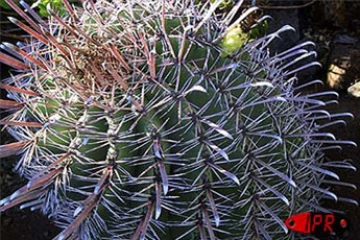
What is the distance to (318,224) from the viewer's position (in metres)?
1.23

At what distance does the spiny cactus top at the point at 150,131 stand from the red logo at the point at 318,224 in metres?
0.06

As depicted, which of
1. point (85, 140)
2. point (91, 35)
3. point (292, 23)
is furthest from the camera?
point (292, 23)

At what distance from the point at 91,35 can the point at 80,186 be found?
0.25 metres

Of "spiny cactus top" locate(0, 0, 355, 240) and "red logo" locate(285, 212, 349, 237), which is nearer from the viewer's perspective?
"spiny cactus top" locate(0, 0, 355, 240)

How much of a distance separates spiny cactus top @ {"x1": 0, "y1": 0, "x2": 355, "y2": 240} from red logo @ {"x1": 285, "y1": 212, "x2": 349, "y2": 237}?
6 centimetres

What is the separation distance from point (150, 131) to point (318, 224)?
0.43 m

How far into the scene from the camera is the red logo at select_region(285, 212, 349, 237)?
1186 millimetres

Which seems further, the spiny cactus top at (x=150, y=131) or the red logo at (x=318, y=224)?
the red logo at (x=318, y=224)

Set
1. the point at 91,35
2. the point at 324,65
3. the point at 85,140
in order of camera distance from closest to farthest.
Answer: the point at 85,140 → the point at 91,35 → the point at 324,65

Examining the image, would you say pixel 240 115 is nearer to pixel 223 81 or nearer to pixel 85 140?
pixel 223 81

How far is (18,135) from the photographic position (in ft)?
3.71

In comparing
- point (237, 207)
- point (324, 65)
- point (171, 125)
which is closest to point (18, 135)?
point (171, 125)

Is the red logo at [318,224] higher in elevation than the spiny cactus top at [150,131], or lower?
lower

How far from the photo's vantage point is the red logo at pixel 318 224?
1.19 meters
